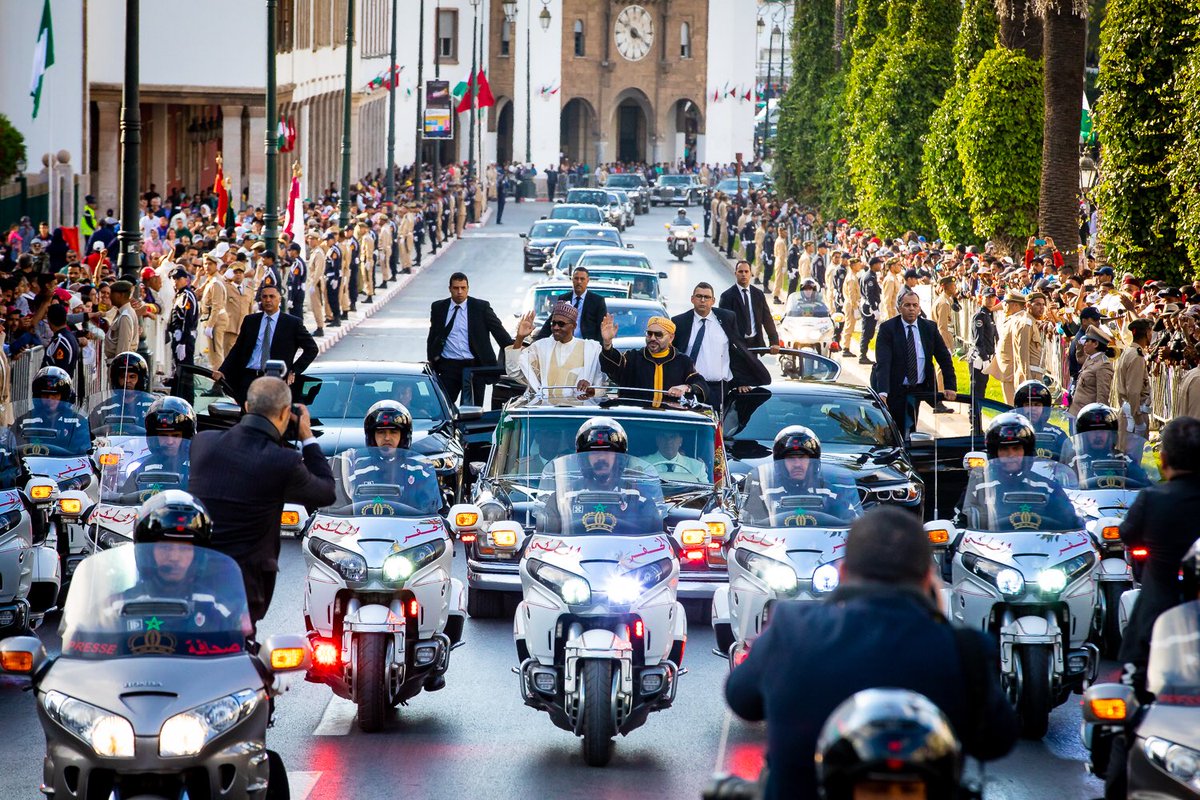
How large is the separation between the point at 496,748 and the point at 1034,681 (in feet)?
8.51

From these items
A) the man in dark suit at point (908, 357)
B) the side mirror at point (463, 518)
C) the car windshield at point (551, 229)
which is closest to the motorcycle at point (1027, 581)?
the side mirror at point (463, 518)

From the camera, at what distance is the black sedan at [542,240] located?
52.6 metres

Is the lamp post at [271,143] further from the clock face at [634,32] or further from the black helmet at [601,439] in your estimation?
the clock face at [634,32]

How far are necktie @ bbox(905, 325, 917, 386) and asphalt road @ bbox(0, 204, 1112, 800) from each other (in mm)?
5434

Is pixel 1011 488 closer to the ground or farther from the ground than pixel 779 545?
farther from the ground

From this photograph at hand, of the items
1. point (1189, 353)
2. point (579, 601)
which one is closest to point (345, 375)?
point (1189, 353)

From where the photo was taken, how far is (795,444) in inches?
405

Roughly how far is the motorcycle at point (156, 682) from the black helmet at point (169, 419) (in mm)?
3476

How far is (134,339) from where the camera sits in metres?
20.6

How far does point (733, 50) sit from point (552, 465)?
10676 centimetres

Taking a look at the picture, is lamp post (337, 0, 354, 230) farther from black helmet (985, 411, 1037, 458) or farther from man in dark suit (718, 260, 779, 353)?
black helmet (985, 411, 1037, 458)

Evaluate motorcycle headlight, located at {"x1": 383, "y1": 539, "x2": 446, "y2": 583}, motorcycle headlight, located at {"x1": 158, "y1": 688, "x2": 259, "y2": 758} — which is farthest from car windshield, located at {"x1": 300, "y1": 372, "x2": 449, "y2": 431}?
motorcycle headlight, located at {"x1": 158, "y1": 688, "x2": 259, "y2": 758}

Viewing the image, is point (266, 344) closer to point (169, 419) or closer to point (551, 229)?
point (169, 419)

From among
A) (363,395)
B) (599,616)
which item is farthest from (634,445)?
(363,395)
